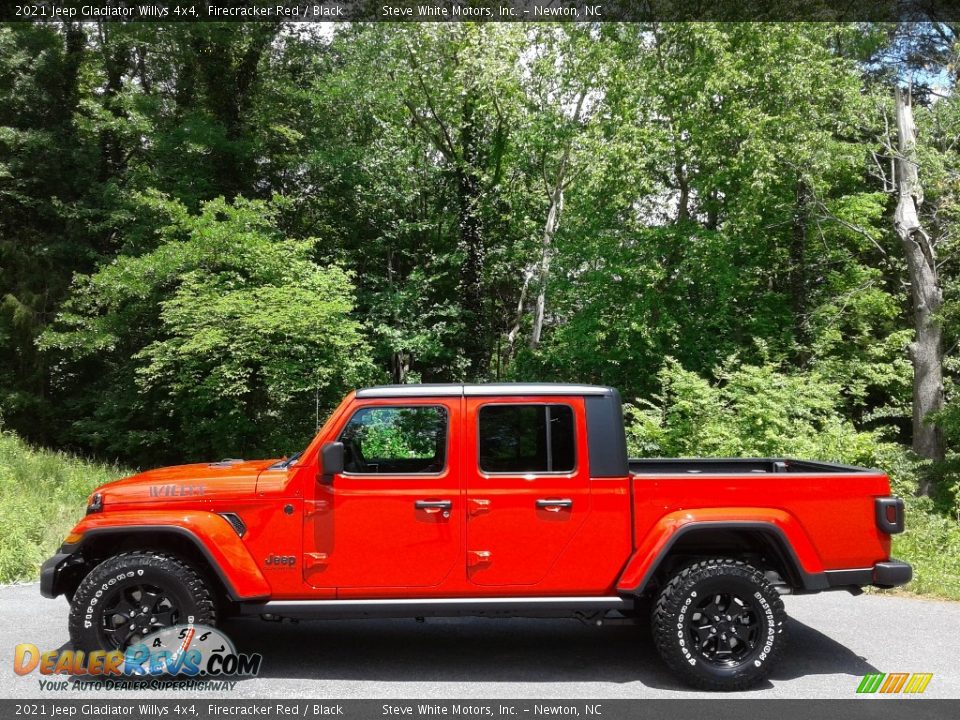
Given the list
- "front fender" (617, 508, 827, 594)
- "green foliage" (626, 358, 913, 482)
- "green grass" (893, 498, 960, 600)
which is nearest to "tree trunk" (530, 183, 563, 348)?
"green foliage" (626, 358, 913, 482)

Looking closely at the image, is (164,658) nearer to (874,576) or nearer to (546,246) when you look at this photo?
(874,576)

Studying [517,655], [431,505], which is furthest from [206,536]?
[517,655]

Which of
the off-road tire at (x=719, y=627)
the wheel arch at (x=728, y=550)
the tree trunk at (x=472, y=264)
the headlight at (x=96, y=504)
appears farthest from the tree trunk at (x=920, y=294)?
the headlight at (x=96, y=504)

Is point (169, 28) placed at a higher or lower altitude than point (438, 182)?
higher

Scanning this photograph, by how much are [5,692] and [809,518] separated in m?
5.20

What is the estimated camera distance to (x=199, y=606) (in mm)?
4758

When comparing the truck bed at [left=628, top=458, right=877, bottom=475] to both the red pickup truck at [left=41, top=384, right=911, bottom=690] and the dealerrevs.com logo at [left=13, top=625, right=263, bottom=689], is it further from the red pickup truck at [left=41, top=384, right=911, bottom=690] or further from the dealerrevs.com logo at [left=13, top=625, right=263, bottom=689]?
the dealerrevs.com logo at [left=13, top=625, right=263, bottom=689]

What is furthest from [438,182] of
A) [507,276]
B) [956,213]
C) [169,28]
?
[956,213]

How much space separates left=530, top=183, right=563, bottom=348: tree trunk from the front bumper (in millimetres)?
18607

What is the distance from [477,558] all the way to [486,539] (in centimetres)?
13

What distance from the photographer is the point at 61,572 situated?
4969mm

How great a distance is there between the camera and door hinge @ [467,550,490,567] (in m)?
4.87

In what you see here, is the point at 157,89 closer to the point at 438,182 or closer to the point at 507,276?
the point at 438,182

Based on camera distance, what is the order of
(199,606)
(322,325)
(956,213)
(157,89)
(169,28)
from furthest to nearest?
(157,89) < (169,28) < (322,325) < (956,213) < (199,606)
